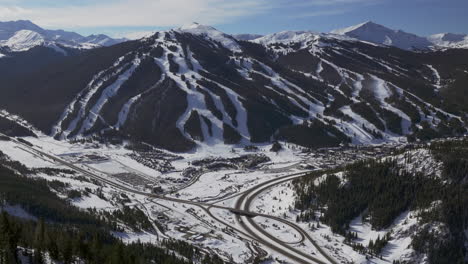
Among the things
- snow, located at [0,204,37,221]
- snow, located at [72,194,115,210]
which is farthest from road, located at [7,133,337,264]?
snow, located at [0,204,37,221]

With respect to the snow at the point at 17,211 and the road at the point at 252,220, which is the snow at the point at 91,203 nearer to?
the road at the point at 252,220

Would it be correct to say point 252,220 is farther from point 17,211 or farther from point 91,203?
point 17,211

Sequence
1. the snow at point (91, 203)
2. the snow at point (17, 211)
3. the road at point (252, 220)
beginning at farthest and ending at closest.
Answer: the snow at point (91, 203), the snow at point (17, 211), the road at point (252, 220)

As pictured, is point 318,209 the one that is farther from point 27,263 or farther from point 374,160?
point 27,263

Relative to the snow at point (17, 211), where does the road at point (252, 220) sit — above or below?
below

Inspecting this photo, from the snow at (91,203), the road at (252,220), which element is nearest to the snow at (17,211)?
the snow at (91,203)

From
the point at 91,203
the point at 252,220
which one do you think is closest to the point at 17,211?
the point at 91,203

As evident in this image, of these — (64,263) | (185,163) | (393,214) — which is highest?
(64,263)

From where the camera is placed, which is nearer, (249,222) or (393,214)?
(393,214)

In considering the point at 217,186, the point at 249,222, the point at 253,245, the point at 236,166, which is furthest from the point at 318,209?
the point at 236,166

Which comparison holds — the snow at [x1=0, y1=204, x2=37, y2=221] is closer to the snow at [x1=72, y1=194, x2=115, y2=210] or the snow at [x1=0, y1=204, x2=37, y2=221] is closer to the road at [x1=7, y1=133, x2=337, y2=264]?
the snow at [x1=72, y1=194, x2=115, y2=210]

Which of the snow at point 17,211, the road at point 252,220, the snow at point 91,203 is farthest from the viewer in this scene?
the snow at point 91,203
